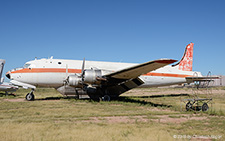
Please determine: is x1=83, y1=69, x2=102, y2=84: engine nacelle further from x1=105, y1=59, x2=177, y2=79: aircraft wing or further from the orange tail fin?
the orange tail fin

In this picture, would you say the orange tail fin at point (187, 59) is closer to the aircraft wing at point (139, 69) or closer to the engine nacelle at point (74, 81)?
Answer: the aircraft wing at point (139, 69)

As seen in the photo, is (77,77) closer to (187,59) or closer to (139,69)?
(139,69)

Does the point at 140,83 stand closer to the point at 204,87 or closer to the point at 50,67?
the point at 204,87

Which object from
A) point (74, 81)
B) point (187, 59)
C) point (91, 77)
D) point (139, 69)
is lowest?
point (74, 81)

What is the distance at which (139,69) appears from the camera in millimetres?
13594

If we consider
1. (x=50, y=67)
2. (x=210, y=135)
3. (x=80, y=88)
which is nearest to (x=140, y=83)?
(x=80, y=88)

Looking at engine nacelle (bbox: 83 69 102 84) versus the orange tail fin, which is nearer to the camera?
engine nacelle (bbox: 83 69 102 84)

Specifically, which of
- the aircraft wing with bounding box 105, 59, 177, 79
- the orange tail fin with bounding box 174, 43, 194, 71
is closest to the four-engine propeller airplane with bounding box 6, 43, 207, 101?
the aircraft wing with bounding box 105, 59, 177, 79

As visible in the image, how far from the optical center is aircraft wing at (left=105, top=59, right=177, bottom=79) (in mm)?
11446

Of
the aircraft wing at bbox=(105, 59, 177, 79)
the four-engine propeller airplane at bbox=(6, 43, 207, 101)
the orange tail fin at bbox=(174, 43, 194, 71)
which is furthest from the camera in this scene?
the orange tail fin at bbox=(174, 43, 194, 71)

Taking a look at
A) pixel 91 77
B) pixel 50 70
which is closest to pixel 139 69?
pixel 91 77

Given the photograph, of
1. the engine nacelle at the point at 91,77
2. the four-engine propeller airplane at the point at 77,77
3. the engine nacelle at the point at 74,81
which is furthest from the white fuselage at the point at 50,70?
the engine nacelle at the point at 74,81

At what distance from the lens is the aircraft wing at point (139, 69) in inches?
451

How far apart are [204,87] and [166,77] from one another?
7.95m
